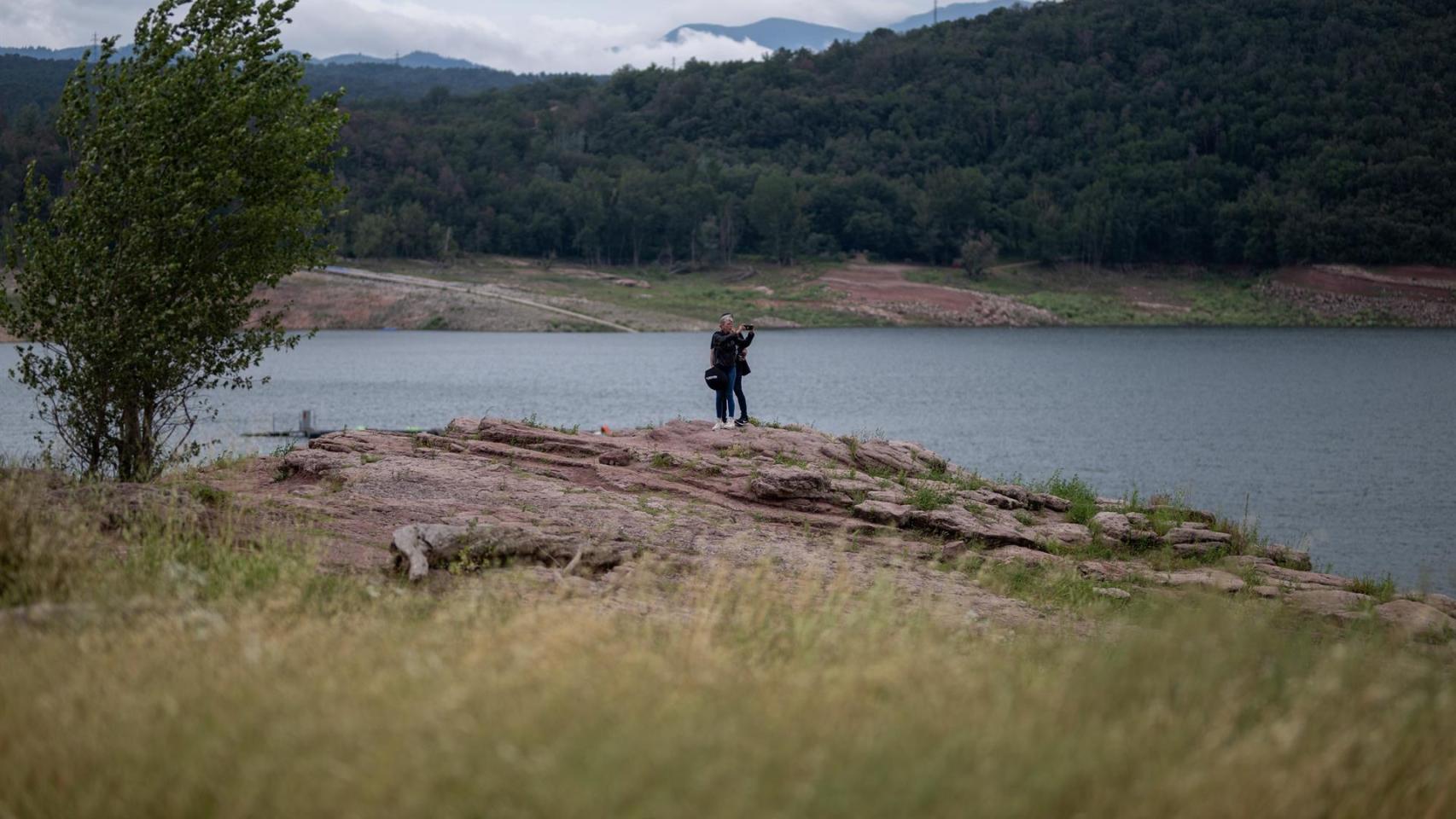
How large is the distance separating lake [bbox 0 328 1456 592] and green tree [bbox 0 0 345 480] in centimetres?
623

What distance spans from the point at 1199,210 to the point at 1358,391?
269 feet

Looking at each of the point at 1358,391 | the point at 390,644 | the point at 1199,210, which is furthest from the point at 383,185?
the point at 390,644

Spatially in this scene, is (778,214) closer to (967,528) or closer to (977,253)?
(977,253)

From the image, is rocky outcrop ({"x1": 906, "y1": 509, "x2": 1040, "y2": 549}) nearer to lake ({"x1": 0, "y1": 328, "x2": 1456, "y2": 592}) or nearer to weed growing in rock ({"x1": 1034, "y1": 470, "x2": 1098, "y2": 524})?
weed growing in rock ({"x1": 1034, "y1": 470, "x2": 1098, "y2": 524})

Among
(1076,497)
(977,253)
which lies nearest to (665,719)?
(1076,497)

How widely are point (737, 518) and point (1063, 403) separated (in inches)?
1762

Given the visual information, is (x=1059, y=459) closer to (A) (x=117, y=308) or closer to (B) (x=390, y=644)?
(A) (x=117, y=308)

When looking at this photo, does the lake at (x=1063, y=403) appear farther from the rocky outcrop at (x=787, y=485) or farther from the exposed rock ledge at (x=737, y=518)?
the rocky outcrop at (x=787, y=485)

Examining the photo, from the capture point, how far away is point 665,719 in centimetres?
568

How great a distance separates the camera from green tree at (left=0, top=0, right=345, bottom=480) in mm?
17672

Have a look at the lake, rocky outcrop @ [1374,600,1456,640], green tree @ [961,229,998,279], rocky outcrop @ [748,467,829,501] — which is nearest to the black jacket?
rocky outcrop @ [748,467,829,501]

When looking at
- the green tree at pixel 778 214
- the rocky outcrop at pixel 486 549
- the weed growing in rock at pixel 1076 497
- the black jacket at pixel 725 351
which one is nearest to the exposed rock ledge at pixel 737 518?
the rocky outcrop at pixel 486 549

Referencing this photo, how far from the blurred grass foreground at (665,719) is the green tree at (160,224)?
968 cm

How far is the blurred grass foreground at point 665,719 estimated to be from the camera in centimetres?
504
